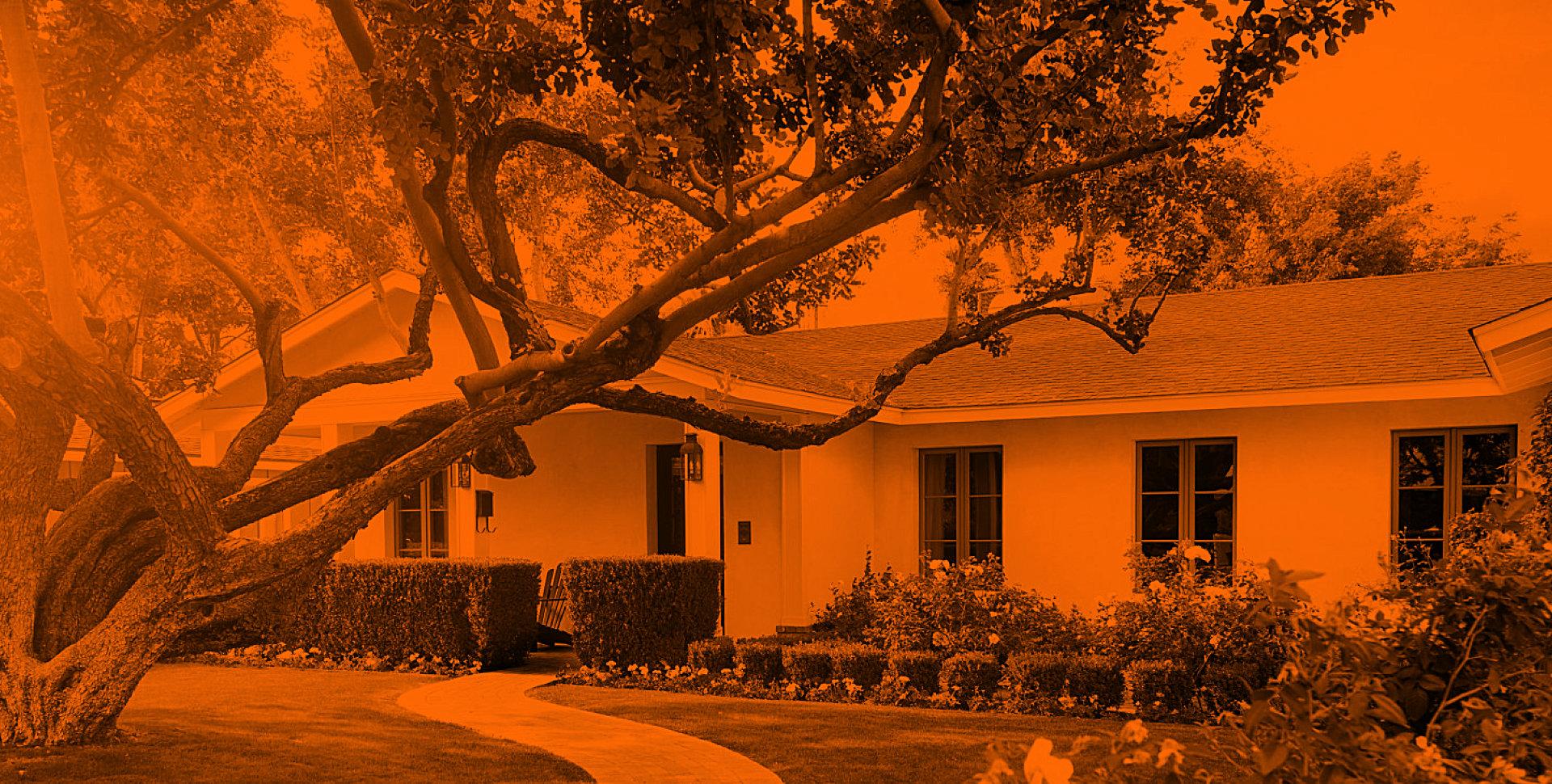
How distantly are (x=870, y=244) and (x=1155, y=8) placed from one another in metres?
4.61

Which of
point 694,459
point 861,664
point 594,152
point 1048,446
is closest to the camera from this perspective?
point 594,152

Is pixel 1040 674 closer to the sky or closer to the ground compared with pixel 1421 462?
closer to the ground

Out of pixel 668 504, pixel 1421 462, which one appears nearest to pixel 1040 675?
pixel 1421 462

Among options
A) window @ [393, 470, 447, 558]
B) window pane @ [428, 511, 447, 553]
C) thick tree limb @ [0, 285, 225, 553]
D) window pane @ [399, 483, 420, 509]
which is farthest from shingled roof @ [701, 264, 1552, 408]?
thick tree limb @ [0, 285, 225, 553]

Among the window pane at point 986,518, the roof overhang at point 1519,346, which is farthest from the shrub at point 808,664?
the roof overhang at point 1519,346

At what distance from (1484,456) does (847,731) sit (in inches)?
294

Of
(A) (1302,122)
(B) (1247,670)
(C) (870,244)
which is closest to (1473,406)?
(B) (1247,670)

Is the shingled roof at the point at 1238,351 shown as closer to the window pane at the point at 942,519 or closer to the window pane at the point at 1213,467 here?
the window pane at the point at 1213,467

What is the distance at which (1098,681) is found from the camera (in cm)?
1047

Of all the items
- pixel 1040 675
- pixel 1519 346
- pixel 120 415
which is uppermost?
pixel 1519 346

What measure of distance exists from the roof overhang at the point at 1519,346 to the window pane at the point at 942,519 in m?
6.22

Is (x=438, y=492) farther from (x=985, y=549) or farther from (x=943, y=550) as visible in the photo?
(x=985, y=549)

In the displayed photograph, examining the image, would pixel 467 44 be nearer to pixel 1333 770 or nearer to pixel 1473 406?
pixel 1333 770

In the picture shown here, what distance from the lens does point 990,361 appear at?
17.0m
